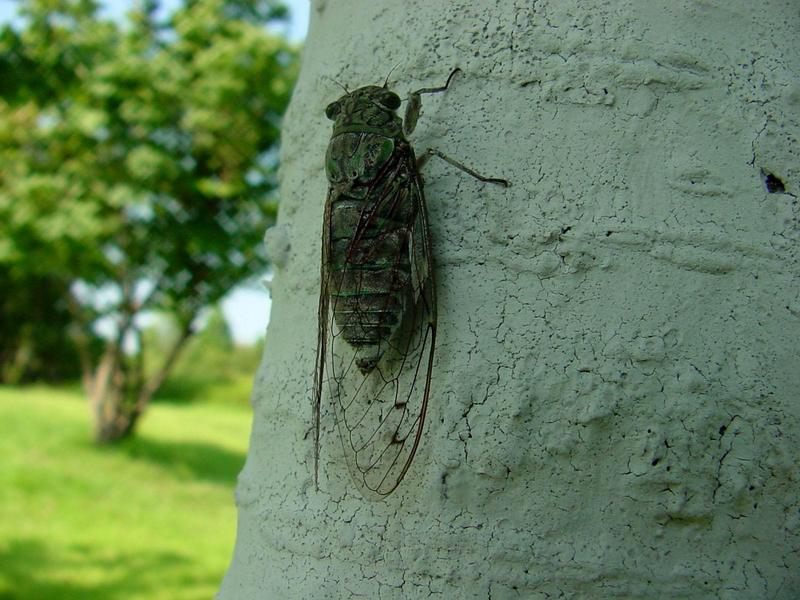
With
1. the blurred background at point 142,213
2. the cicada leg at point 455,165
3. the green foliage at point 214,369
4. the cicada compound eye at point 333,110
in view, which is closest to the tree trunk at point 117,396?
the blurred background at point 142,213

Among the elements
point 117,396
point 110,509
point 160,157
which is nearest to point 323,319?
point 110,509

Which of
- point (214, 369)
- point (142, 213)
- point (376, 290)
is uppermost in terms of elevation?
point (142, 213)

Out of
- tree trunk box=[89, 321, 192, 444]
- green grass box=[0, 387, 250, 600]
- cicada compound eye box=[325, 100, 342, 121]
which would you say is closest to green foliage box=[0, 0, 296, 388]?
tree trunk box=[89, 321, 192, 444]

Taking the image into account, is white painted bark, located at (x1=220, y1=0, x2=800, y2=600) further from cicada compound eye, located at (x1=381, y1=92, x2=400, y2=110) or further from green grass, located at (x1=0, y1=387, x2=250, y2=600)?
green grass, located at (x1=0, y1=387, x2=250, y2=600)

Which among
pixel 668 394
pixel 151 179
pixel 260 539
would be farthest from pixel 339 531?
pixel 151 179

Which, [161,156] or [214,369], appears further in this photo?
[214,369]

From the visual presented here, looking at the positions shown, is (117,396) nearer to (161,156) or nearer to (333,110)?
(161,156)

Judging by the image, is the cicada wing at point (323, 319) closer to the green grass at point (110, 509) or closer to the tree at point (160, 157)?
the green grass at point (110, 509)
